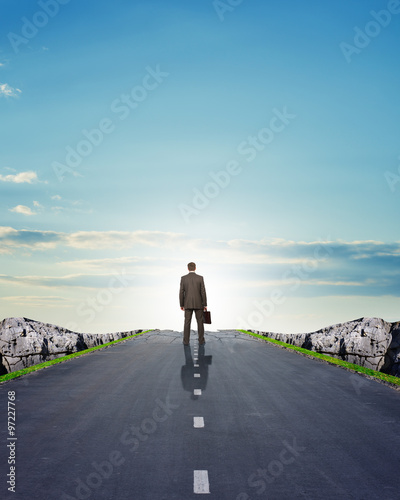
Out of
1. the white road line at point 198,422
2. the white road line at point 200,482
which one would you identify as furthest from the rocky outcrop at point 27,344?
the white road line at point 200,482

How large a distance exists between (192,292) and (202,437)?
13.4m

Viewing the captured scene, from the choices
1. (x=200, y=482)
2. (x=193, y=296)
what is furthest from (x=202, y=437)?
(x=193, y=296)

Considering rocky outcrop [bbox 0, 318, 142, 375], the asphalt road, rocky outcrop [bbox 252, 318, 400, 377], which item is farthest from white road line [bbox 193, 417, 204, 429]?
rocky outcrop [bbox 0, 318, 142, 375]

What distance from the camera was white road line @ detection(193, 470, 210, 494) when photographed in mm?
5074

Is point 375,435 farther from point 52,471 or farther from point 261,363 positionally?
A: point 261,363

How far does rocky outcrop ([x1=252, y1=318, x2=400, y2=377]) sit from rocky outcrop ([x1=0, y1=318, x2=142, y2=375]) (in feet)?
33.9

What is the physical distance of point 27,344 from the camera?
20.2 m

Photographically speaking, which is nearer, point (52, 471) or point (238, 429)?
point (52, 471)

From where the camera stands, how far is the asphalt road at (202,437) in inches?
206

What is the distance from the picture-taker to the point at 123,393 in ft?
33.7

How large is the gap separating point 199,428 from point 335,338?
47.7 ft

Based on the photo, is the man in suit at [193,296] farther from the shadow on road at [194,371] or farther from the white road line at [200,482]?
the white road line at [200,482]

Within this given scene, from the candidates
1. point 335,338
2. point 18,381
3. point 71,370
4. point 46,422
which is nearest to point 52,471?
point 46,422

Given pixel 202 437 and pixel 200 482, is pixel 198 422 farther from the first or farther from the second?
pixel 200 482
